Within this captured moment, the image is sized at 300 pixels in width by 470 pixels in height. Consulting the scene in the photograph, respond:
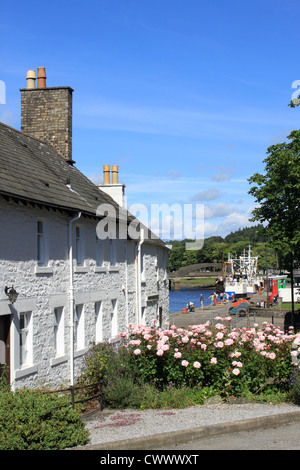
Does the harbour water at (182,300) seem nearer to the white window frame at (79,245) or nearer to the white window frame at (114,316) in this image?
the white window frame at (114,316)

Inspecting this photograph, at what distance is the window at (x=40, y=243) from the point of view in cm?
1499

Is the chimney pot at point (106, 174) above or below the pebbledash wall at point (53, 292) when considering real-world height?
above

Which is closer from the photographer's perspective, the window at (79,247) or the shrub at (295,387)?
the shrub at (295,387)

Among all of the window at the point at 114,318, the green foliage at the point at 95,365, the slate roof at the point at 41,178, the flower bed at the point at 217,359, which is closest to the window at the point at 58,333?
the green foliage at the point at 95,365

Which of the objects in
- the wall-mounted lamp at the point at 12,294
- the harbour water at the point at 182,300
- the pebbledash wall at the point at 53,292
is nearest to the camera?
the wall-mounted lamp at the point at 12,294

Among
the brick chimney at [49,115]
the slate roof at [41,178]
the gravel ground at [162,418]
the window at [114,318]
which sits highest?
the brick chimney at [49,115]

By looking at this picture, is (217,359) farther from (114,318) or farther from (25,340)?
(114,318)

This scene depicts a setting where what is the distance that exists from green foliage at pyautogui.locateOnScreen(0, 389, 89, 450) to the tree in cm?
1743

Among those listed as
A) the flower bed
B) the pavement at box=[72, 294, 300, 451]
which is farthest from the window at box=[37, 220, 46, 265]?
the pavement at box=[72, 294, 300, 451]

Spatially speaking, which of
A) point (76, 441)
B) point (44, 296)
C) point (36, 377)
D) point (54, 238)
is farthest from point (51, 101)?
point (76, 441)

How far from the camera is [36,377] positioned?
46.2ft

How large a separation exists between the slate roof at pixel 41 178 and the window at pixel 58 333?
10.2 feet
